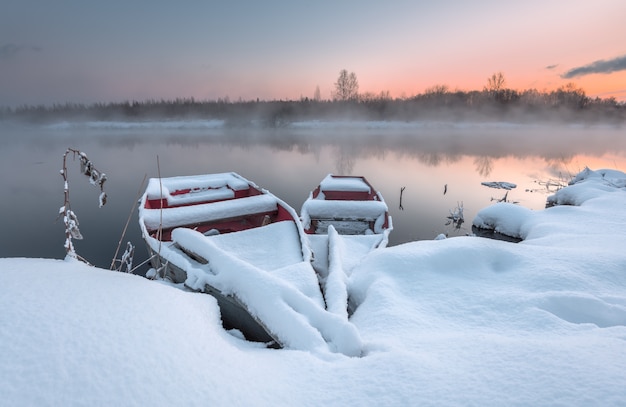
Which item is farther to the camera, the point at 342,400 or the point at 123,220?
the point at 123,220

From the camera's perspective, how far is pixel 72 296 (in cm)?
247

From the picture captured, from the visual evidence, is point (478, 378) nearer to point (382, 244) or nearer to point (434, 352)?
point (434, 352)

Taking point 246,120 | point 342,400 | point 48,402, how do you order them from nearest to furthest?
point 48,402 → point 342,400 → point 246,120

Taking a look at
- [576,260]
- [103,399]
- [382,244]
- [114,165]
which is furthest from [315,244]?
[114,165]

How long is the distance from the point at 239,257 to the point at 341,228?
5619 millimetres

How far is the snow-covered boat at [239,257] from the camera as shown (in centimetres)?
376

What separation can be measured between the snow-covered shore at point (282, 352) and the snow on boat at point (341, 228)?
60.5 inches

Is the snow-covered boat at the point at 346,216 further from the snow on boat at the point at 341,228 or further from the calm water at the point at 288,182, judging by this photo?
the calm water at the point at 288,182

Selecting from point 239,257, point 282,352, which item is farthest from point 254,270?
point 239,257

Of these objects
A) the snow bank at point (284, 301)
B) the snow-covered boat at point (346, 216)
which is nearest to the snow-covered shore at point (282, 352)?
the snow bank at point (284, 301)

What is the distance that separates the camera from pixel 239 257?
18.8 feet

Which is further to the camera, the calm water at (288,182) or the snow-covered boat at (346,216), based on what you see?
the calm water at (288,182)

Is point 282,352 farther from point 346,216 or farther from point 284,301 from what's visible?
point 346,216

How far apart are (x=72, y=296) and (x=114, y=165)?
35.3 meters
